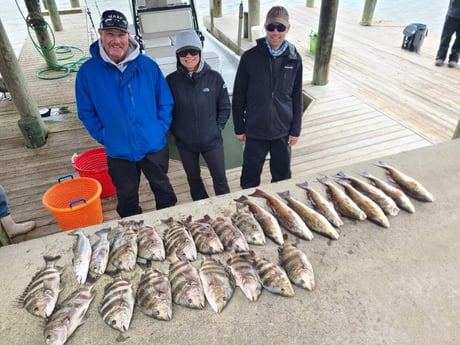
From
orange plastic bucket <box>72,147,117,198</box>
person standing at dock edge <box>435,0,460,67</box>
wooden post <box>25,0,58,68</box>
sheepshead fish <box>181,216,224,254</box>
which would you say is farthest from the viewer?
wooden post <box>25,0,58,68</box>

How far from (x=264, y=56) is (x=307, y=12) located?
12195 mm

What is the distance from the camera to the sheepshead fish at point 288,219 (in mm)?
2029

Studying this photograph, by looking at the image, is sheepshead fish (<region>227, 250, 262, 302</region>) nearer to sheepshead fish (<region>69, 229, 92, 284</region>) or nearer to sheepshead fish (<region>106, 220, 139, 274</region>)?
sheepshead fish (<region>106, 220, 139, 274</region>)

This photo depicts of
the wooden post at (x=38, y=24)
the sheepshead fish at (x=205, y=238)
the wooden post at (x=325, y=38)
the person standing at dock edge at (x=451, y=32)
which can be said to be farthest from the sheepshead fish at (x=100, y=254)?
the person standing at dock edge at (x=451, y=32)

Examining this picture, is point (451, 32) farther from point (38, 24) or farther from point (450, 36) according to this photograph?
point (38, 24)

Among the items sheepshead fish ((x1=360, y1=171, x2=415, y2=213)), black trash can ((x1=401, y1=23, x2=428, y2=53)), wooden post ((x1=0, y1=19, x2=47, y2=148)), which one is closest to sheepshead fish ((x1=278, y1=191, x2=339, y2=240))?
sheepshead fish ((x1=360, y1=171, x2=415, y2=213))

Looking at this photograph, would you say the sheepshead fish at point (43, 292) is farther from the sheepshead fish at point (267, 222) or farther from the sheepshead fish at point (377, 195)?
the sheepshead fish at point (377, 195)

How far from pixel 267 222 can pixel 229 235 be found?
0.29 m

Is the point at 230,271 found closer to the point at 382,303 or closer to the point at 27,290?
the point at 382,303

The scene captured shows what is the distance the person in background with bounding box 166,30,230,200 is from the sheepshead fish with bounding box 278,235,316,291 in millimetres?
1372

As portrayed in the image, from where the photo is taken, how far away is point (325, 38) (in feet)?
19.3

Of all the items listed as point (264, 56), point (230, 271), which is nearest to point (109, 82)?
point (264, 56)

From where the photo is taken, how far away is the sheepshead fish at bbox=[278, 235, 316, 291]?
1.71 metres

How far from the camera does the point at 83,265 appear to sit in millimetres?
1849
